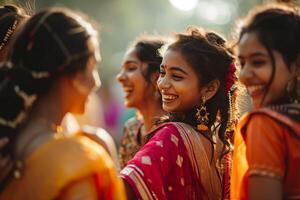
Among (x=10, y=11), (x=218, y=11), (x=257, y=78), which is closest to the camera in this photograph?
(x=257, y=78)

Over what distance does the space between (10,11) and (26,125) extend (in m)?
1.71

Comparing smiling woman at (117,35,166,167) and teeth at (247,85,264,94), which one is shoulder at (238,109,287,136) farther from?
smiling woman at (117,35,166,167)

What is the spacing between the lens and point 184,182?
12.1 feet

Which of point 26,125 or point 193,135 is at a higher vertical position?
point 26,125

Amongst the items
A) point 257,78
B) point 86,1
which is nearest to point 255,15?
point 257,78

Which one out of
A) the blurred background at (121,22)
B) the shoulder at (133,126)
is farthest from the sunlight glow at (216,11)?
the shoulder at (133,126)

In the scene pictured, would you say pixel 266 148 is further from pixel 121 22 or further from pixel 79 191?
pixel 121 22

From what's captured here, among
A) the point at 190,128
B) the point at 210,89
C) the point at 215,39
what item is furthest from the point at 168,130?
the point at 215,39

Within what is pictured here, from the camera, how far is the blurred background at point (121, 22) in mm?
11461

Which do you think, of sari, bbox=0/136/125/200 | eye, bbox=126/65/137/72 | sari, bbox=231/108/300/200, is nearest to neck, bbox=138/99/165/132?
eye, bbox=126/65/137/72

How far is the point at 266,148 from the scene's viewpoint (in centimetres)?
282

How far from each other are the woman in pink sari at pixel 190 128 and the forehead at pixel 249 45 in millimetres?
842

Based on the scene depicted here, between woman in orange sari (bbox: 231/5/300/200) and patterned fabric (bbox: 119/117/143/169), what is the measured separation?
9.30 ft

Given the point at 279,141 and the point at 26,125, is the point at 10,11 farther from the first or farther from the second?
the point at 279,141
